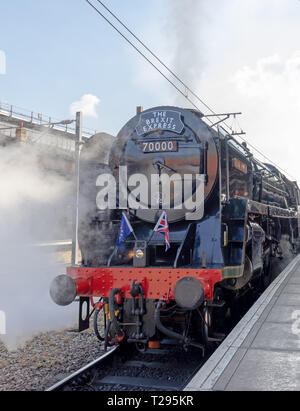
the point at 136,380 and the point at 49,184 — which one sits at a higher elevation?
the point at 49,184

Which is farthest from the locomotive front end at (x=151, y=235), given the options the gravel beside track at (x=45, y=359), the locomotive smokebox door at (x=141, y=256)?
the gravel beside track at (x=45, y=359)

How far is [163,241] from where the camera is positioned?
5.31 m

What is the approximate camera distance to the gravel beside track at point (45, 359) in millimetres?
4371

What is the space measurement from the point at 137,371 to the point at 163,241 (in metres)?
1.58

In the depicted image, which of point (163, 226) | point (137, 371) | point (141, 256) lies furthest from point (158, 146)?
point (137, 371)

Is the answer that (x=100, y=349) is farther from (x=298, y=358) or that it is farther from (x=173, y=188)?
(x=298, y=358)

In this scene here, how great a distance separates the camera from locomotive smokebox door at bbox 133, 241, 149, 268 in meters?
4.82

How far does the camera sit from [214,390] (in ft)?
9.76

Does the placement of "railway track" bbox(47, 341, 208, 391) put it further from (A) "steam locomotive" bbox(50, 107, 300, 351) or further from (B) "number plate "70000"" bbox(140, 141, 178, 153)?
(B) "number plate "70000"" bbox(140, 141, 178, 153)

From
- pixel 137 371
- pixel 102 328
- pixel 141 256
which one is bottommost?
pixel 137 371

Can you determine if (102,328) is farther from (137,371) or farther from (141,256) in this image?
(141,256)

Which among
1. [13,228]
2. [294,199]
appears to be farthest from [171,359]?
[294,199]

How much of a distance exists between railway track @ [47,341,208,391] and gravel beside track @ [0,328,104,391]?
0.96 ft

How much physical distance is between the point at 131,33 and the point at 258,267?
4.06 m
